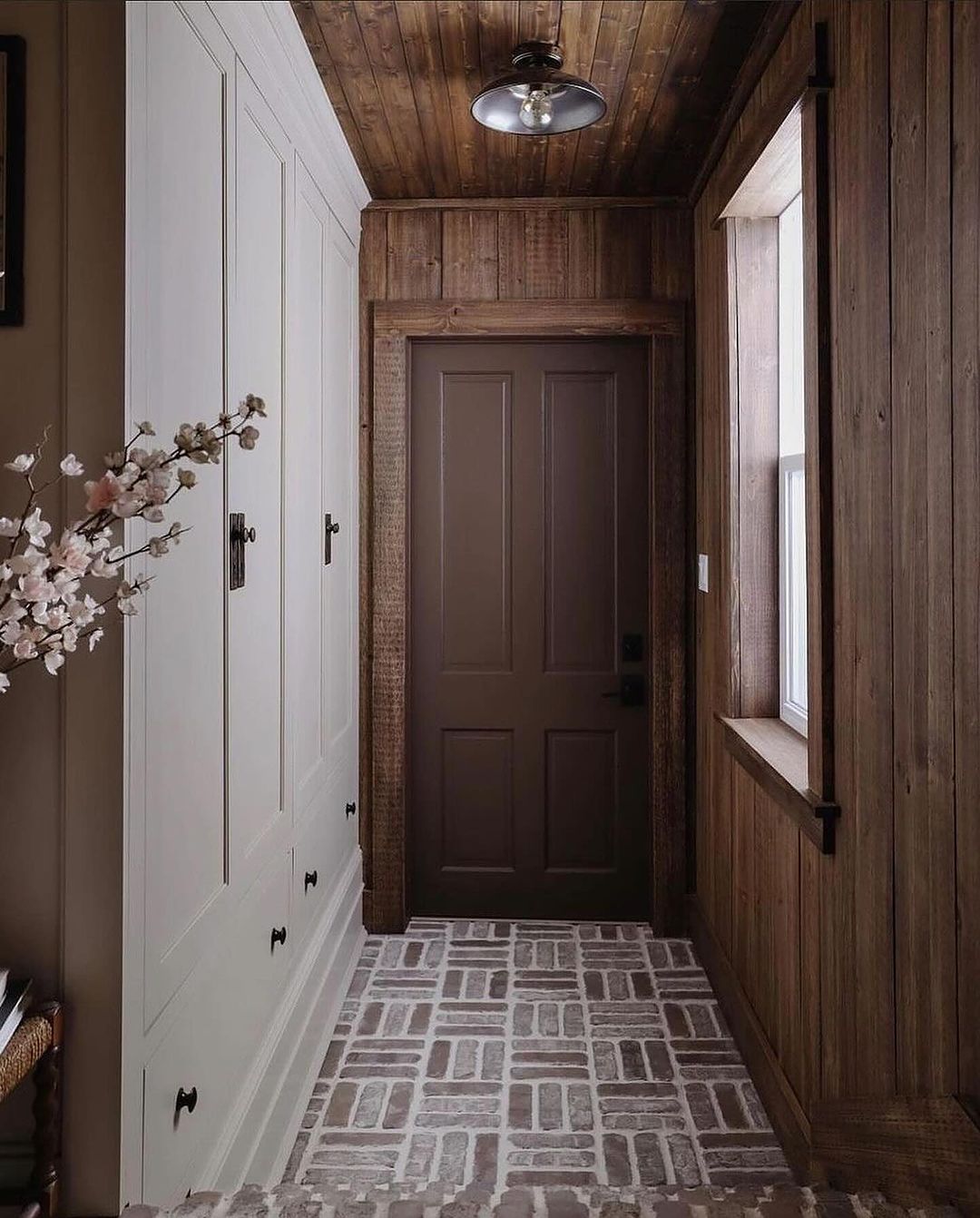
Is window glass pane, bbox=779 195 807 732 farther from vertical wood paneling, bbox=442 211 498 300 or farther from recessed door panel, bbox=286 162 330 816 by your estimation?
recessed door panel, bbox=286 162 330 816

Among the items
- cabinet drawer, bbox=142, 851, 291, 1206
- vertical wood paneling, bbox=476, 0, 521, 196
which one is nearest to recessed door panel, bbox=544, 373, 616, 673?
vertical wood paneling, bbox=476, 0, 521, 196

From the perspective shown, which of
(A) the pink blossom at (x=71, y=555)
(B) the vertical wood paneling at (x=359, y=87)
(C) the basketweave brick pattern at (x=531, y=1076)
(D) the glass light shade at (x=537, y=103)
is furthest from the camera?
(D) the glass light shade at (x=537, y=103)

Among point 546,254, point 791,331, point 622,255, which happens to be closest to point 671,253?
point 622,255

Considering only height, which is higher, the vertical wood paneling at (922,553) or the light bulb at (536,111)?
the light bulb at (536,111)

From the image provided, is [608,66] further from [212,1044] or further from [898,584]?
[212,1044]

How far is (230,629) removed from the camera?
67.6 inches

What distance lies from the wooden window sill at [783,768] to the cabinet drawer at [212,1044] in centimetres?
100

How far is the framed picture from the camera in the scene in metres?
1.22

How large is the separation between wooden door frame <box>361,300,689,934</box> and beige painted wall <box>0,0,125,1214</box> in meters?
1.81

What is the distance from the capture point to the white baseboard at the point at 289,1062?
170 cm

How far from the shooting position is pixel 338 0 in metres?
1.75

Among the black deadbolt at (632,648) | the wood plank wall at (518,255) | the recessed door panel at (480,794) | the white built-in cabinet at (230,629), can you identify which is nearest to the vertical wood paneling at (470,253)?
the wood plank wall at (518,255)

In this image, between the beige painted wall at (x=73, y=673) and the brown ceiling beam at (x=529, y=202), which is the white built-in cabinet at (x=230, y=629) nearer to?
the beige painted wall at (x=73, y=673)

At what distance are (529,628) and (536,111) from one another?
1.46 m
